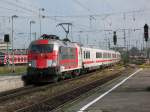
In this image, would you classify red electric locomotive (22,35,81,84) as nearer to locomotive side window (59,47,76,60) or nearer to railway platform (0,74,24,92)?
locomotive side window (59,47,76,60)

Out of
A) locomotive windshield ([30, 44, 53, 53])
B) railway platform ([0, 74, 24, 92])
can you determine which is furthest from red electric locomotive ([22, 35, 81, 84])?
railway platform ([0, 74, 24, 92])

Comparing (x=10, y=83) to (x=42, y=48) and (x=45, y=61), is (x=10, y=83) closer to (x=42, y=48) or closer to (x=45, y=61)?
(x=45, y=61)

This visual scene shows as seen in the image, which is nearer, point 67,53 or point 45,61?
point 45,61

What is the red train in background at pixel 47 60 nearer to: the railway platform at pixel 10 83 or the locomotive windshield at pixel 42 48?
the locomotive windshield at pixel 42 48

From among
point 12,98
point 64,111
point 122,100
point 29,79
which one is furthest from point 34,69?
point 64,111

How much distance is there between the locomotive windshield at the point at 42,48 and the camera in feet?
102

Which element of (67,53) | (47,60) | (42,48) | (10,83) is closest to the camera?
(10,83)

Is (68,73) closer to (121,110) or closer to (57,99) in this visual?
(57,99)

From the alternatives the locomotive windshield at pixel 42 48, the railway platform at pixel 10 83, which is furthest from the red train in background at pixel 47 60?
the railway platform at pixel 10 83

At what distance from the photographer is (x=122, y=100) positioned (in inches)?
722

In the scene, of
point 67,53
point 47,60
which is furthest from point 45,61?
point 67,53

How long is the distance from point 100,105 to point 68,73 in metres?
19.5

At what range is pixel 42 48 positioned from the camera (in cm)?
3134

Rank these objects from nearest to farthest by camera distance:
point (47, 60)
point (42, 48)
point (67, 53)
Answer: point (47, 60) < point (42, 48) < point (67, 53)
